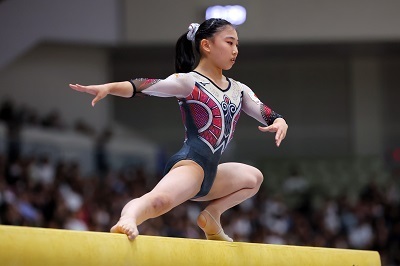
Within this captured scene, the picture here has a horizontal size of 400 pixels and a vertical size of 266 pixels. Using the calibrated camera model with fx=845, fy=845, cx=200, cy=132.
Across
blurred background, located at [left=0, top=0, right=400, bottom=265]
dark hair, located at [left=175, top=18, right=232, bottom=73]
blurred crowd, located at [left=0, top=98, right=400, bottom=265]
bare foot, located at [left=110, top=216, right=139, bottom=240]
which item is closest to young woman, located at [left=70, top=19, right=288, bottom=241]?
dark hair, located at [left=175, top=18, right=232, bottom=73]

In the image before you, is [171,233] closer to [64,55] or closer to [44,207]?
[44,207]

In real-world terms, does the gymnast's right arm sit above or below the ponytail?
below

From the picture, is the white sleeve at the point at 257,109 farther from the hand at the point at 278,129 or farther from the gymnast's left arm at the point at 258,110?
the hand at the point at 278,129

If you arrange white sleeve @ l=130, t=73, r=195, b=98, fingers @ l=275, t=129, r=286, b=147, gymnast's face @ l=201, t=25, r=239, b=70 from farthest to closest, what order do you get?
1. gymnast's face @ l=201, t=25, r=239, b=70
2. fingers @ l=275, t=129, r=286, b=147
3. white sleeve @ l=130, t=73, r=195, b=98

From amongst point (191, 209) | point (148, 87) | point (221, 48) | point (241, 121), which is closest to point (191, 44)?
point (221, 48)

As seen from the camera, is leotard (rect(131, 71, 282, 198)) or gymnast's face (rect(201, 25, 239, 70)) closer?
leotard (rect(131, 71, 282, 198))

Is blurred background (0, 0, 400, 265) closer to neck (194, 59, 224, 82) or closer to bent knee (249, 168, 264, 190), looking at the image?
bent knee (249, 168, 264, 190)

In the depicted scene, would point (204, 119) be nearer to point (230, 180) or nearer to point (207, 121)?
point (207, 121)

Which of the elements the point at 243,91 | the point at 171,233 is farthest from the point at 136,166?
the point at 243,91

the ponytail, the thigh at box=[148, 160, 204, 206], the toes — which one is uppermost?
the ponytail

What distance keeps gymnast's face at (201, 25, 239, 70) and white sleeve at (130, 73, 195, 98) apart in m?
0.22

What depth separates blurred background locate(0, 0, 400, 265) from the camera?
39.6 ft

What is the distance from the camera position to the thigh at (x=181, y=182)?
429cm

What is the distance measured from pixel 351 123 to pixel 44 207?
8.70 metres
